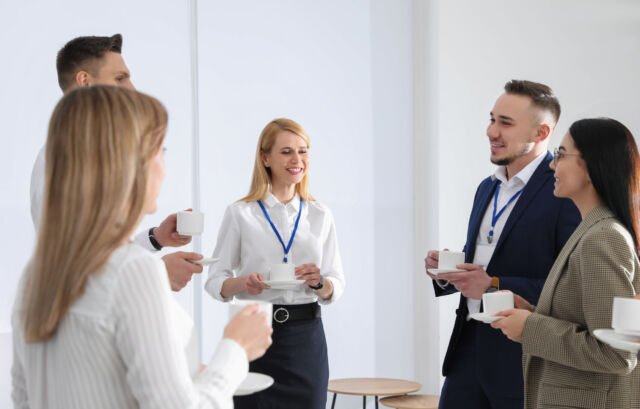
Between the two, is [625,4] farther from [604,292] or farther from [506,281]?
[604,292]

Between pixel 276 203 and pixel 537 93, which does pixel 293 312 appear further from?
pixel 537 93

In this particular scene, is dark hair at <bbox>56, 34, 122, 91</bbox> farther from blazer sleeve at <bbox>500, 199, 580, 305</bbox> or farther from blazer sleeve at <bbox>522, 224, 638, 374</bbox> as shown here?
blazer sleeve at <bbox>522, 224, 638, 374</bbox>

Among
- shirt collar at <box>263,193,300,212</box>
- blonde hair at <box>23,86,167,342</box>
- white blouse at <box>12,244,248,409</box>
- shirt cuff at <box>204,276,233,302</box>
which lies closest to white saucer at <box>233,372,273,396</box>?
white blouse at <box>12,244,248,409</box>

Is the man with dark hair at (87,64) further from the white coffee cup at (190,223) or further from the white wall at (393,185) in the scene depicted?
the white wall at (393,185)

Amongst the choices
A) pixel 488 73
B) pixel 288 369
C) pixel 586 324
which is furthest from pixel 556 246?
pixel 488 73

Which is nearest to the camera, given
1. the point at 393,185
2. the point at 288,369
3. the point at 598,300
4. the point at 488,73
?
the point at 598,300

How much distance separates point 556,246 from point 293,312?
1.27 m

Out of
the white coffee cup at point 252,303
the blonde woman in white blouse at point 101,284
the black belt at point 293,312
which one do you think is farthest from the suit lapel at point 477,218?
the blonde woman in white blouse at point 101,284

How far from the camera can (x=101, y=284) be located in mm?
1301

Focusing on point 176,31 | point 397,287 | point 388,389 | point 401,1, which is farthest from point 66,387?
point 401,1

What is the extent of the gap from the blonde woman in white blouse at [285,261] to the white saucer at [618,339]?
5.13ft

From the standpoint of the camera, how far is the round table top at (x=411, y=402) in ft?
14.7

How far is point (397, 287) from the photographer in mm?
5641

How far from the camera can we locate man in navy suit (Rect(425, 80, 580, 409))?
2777 mm
